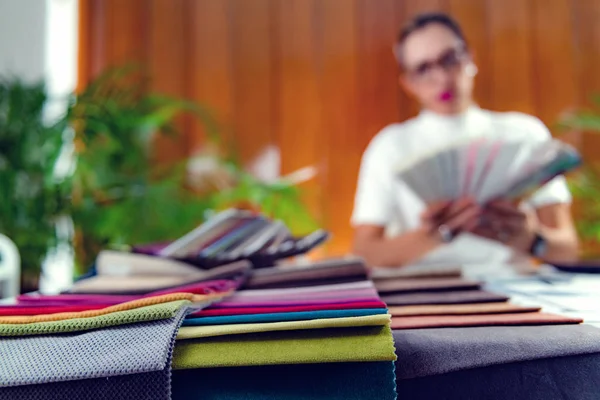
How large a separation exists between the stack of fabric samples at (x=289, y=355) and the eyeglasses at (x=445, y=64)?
126 cm

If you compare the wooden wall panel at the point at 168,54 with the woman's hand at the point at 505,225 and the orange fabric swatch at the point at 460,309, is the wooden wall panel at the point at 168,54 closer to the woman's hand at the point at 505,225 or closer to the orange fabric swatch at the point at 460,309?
the woman's hand at the point at 505,225

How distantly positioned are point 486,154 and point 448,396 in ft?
1.91

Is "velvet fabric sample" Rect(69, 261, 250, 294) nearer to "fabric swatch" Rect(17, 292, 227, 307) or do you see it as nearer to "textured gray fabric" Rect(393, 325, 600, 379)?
"fabric swatch" Rect(17, 292, 227, 307)

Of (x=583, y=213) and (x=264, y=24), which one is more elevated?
(x=264, y=24)

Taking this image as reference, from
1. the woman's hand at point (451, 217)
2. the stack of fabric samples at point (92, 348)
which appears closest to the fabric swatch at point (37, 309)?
the stack of fabric samples at point (92, 348)

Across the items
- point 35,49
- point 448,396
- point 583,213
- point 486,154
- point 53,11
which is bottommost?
point 583,213

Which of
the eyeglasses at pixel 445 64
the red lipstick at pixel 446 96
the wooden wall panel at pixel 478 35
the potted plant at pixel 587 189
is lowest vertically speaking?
the potted plant at pixel 587 189

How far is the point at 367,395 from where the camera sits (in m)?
0.30

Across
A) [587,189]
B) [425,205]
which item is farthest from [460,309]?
[587,189]

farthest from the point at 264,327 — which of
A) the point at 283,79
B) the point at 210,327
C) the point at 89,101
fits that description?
the point at 283,79

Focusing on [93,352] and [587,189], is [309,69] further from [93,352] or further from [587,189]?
[93,352]

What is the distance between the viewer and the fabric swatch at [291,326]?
315 mm

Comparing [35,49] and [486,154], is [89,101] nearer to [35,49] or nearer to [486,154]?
[35,49]

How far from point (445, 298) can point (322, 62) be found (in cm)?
175
